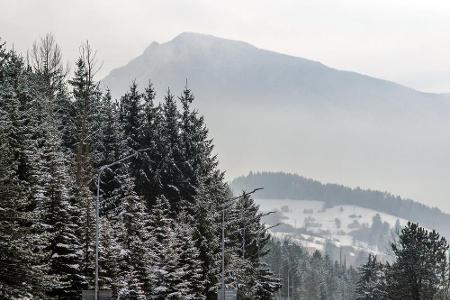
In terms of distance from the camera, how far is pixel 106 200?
222 feet

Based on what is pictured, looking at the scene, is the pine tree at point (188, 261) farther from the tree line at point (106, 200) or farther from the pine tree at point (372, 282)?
the pine tree at point (372, 282)

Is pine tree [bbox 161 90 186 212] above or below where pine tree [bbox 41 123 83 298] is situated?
above

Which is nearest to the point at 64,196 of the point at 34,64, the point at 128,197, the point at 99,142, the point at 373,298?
the point at 128,197

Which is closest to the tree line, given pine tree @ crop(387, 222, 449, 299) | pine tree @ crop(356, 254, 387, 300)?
pine tree @ crop(387, 222, 449, 299)

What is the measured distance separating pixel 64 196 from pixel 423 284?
5527 cm

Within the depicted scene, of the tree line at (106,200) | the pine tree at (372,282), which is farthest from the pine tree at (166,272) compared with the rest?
the pine tree at (372,282)

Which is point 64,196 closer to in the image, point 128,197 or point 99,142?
point 128,197

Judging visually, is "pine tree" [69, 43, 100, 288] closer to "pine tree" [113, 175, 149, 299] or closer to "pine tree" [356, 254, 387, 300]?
"pine tree" [113, 175, 149, 299]

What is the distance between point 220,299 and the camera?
2189 inches

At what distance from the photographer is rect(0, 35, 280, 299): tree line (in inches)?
1358

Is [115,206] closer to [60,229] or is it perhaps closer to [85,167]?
[85,167]

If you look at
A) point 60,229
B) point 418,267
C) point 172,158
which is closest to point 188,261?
point 60,229

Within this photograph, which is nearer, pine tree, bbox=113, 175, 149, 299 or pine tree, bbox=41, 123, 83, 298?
pine tree, bbox=41, 123, 83, 298

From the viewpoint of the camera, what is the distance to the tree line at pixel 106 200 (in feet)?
113
